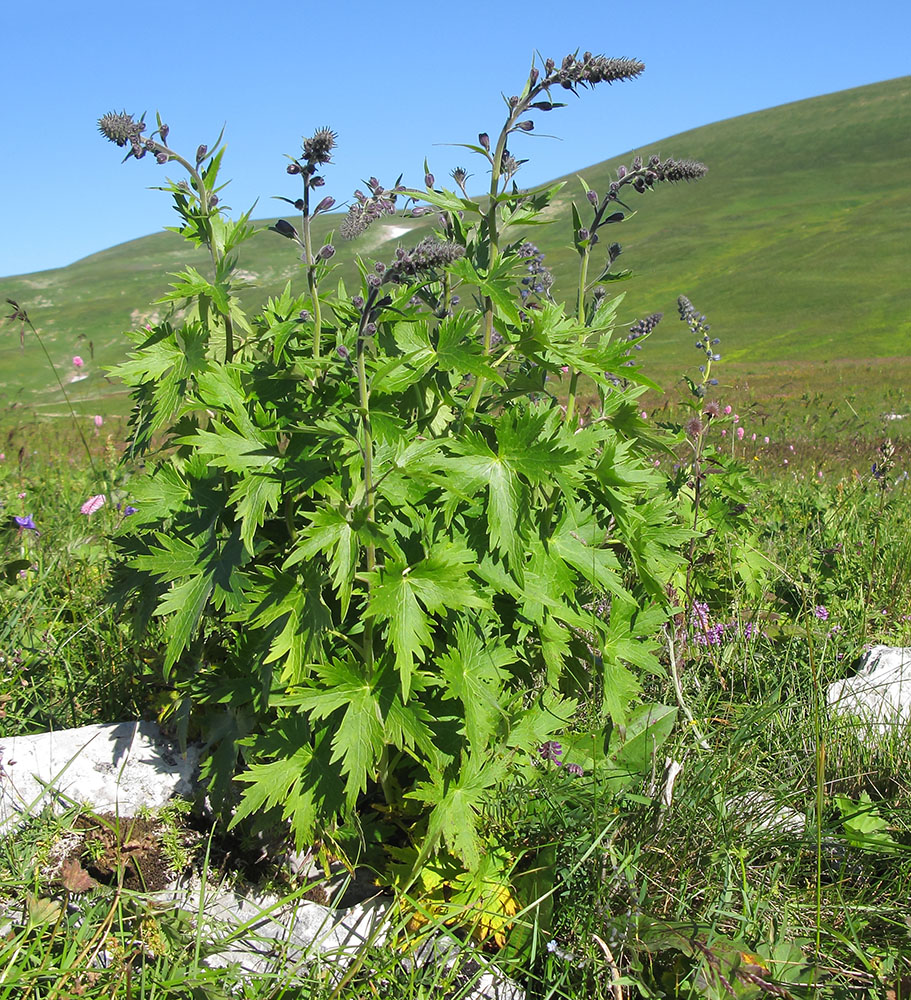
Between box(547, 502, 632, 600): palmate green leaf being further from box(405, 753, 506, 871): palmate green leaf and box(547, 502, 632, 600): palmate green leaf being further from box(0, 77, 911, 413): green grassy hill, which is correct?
box(0, 77, 911, 413): green grassy hill

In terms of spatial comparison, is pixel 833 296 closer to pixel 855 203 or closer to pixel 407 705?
pixel 855 203

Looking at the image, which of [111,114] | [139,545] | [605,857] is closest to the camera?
[605,857]

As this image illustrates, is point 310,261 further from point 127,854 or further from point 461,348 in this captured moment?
point 127,854

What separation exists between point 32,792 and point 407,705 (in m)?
1.75

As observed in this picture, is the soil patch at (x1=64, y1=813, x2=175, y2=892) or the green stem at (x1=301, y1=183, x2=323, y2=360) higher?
the green stem at (x1=301, y1=183, x2=323, y2=360)

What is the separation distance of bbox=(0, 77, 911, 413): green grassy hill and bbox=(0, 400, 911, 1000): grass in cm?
3408

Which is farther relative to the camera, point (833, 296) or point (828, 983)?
point (833, 296)

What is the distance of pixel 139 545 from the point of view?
3088 millimetres

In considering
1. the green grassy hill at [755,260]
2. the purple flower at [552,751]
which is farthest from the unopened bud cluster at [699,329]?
the green grassy hill at [755,260]

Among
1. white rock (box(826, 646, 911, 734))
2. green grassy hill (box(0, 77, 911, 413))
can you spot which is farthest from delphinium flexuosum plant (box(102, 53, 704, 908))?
green grassy hill (box(0, 77, 911, 413))

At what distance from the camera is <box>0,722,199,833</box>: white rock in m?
3.17

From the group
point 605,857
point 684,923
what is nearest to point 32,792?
point 605,857

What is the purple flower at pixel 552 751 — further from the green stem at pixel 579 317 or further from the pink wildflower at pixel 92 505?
the pink wildflower at pixel 92 505

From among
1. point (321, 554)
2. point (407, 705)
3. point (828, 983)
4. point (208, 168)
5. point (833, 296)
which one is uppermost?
point (208, 168)
